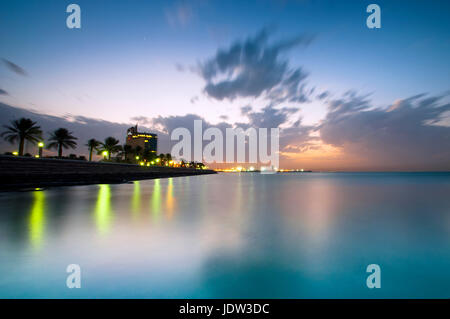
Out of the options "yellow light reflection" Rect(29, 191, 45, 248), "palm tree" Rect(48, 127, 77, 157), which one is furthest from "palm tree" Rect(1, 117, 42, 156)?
"yellow light reflection" Rect(29, 191, 45, 248)

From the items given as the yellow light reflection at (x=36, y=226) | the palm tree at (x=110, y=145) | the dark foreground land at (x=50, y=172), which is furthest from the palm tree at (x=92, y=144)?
the yellow light reflection at (x=36, y=226)

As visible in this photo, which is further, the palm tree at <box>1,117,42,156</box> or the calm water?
the palm tree at <box>1,117,42,156</box>

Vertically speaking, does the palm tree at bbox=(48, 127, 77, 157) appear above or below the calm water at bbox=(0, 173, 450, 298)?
above

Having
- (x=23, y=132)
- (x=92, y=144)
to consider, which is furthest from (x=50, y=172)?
(x=92, y=144)

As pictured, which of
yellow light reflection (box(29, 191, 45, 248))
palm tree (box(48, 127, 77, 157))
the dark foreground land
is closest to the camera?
yellow light reflection (box(29, 191, 45, 248))

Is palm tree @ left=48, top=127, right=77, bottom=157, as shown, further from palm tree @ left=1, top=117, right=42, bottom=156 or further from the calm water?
the calm water

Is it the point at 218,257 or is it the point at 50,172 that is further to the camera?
the point at 50,172

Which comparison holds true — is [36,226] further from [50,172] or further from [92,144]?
[92,144]

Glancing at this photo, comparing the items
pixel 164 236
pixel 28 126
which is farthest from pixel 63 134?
pixel 164 236

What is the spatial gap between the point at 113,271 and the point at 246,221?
587 centimetres

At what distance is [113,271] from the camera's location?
4.20 meters

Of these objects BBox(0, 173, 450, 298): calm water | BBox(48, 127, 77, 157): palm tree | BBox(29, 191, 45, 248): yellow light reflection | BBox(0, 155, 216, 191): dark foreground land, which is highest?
BBox(48, 127, 77, 157): palm tree

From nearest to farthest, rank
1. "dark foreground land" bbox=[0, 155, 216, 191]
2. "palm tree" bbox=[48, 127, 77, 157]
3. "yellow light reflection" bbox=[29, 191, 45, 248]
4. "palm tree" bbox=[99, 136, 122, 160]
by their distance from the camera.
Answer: "yellow light reflection" bbox=[29, 191, 45, 248]
"dark foreground land" bbox=[0, 155, 216, 191]
"palm tree" bbox=[48, 127, 77, 157]
"palm tree" bbox=[99, 136, 122, 160]
